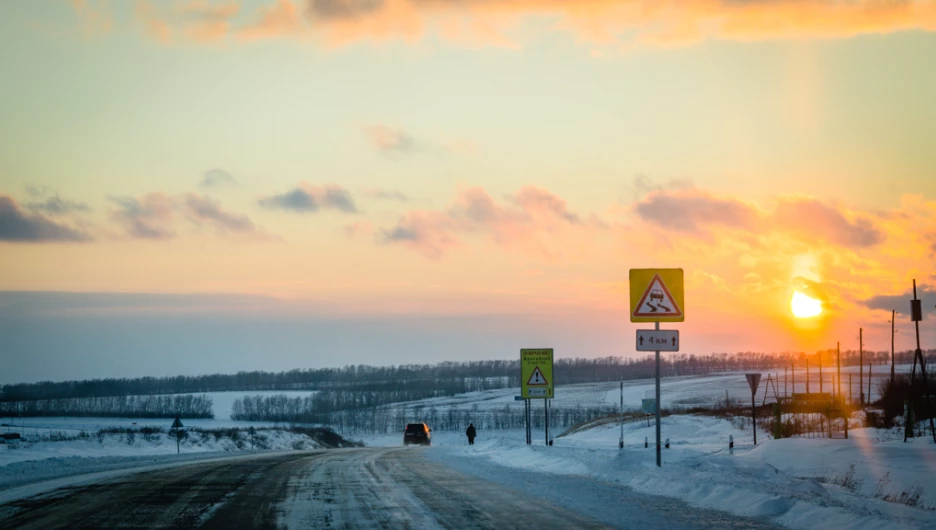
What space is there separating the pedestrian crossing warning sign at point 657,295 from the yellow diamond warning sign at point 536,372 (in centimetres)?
1584

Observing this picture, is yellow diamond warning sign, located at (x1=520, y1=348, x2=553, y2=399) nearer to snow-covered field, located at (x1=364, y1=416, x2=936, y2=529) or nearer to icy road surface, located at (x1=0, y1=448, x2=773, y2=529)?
snow-covered field, located at (x1=364, y1=416, x2=936, y2=529)

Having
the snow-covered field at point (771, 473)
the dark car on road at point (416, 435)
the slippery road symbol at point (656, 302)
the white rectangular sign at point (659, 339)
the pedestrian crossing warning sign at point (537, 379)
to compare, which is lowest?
the dark car on road at point (416, 435)

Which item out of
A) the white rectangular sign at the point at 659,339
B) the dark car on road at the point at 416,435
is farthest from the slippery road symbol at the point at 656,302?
the dark car on road at the point at 416,435

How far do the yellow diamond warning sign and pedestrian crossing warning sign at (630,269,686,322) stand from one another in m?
15.8

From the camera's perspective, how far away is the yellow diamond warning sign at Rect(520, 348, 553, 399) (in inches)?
1360

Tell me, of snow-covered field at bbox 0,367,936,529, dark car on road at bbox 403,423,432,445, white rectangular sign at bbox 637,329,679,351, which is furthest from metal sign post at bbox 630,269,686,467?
dark car on road at bbox 403,423,432,445

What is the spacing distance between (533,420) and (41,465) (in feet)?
477

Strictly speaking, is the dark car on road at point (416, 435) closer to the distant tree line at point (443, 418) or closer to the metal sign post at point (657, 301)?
the metal sign post at point (657, 301)

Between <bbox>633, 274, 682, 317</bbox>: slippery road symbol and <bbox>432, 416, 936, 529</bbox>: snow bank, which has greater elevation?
<bbox>633, 274, 682, 317</bbox>: slippery road symbol

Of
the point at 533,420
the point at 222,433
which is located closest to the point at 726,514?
the point at 222,433

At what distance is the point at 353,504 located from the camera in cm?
1462

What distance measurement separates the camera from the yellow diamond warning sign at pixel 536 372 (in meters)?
34.5

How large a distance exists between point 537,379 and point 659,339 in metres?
16.5

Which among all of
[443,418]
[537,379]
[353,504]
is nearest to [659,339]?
[353,504]
